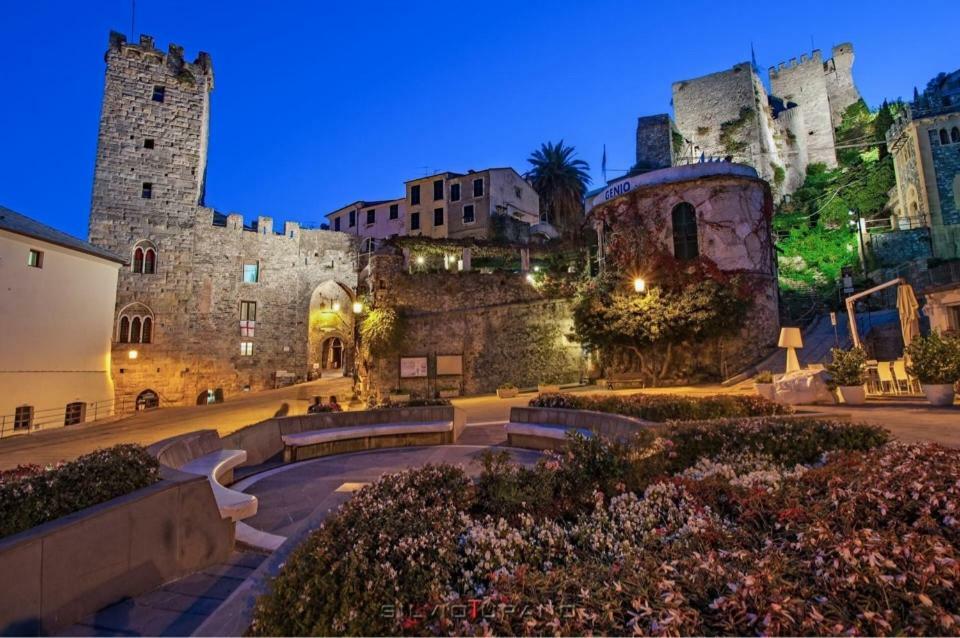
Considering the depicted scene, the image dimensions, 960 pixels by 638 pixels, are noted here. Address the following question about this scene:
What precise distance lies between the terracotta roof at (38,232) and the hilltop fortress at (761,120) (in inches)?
1521

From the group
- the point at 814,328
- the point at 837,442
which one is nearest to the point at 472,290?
the point at 814,328

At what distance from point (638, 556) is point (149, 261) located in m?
34.4

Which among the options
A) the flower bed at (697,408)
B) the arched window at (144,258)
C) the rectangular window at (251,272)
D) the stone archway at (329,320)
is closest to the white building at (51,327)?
the arched window at (144,258)

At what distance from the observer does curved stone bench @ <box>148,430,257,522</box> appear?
468cm

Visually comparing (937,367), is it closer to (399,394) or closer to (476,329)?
(476,329)

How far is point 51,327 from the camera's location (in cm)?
1889

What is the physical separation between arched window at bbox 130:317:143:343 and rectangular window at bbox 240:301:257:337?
565cm

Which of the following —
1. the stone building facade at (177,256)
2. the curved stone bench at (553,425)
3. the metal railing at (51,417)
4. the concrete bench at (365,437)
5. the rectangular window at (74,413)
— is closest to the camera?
the curved stone bench at (553,425)

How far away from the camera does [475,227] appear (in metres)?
38.6

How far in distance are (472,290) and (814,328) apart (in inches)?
649

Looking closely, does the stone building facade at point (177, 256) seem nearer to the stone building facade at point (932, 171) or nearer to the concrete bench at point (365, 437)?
the concrete bench at point (365, 437)

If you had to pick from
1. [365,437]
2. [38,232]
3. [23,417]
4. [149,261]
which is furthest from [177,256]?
[365,437]

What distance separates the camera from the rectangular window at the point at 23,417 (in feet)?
55.7

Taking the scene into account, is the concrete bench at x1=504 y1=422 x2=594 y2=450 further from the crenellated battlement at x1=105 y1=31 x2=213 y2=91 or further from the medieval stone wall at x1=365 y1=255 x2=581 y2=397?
the crenellated battlement at x1=105 y1=31 x2=213 y2=91
